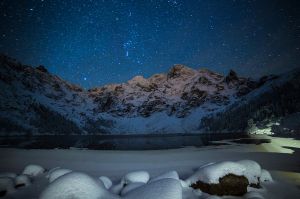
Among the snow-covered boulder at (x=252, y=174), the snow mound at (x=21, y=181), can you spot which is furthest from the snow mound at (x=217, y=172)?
the snow mound at (x=21, y=181)

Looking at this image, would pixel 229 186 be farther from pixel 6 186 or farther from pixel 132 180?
pixel 6 186

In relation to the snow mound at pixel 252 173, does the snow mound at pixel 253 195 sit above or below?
below

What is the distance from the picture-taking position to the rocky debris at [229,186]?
10.8 m

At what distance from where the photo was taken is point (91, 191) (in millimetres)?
8000

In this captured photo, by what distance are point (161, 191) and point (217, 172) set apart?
5.32 m

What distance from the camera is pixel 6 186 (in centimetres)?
1186

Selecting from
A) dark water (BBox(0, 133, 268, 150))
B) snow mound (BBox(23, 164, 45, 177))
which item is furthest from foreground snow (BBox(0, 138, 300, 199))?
dark water (BBox(0, 133, 268, 150))

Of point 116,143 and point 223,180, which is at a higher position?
point 223,180

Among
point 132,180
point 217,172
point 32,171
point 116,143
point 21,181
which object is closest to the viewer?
point 217,172

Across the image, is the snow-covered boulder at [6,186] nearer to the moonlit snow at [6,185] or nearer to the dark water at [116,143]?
the moonlit snow at [6,185]

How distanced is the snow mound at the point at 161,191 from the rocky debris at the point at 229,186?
4377 mm

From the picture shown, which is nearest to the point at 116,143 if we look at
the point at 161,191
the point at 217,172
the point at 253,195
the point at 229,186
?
the point at 217,172

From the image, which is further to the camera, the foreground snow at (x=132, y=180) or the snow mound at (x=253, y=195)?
the snow mound at (x=253, y=195)

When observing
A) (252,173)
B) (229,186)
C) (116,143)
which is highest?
(252,173)
